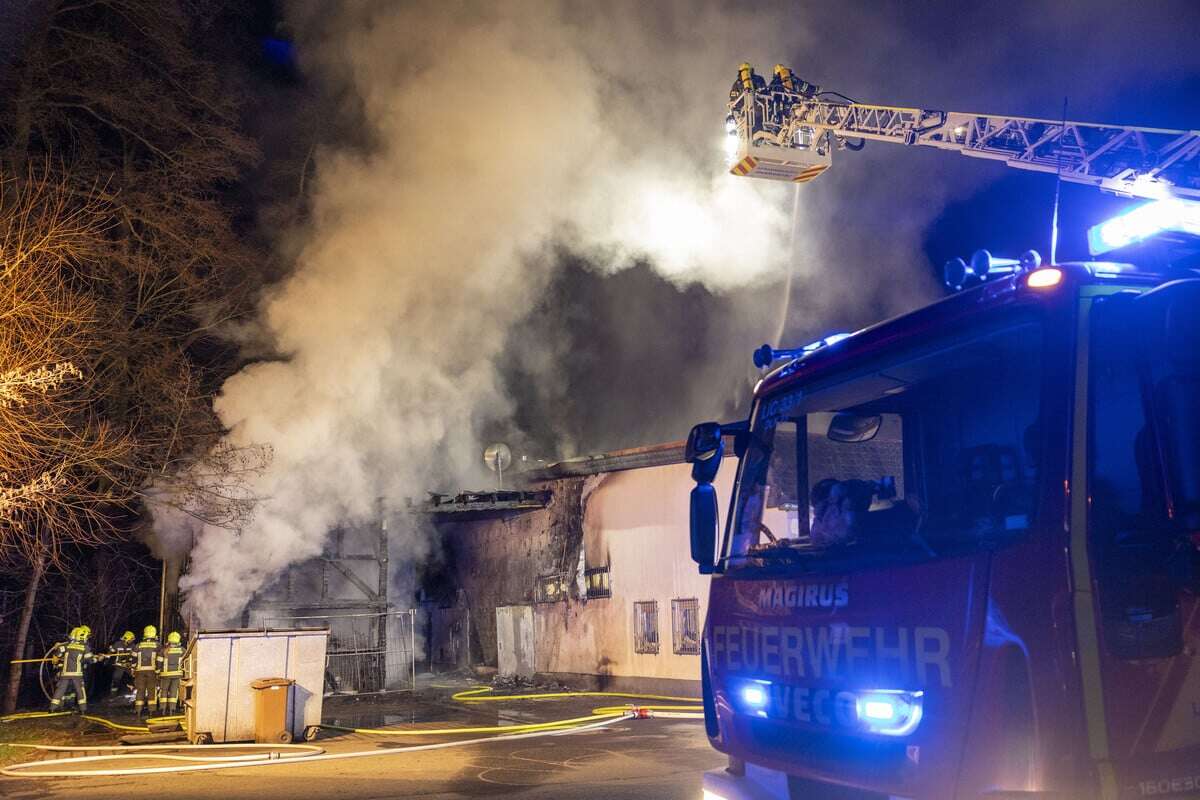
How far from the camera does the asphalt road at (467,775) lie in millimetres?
8133

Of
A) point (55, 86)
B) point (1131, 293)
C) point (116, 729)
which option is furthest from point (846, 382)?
point (55, 86)

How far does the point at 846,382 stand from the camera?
398 centimetres

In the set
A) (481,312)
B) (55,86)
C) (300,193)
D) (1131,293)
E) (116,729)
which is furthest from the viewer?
(300,193)

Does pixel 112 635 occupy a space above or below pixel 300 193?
below

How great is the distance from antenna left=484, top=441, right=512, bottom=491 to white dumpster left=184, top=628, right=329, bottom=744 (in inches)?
375

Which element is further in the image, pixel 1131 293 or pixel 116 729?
pixel 116 729

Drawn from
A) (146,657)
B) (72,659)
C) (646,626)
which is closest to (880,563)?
(646,626)

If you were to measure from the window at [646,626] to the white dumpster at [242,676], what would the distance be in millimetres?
6771

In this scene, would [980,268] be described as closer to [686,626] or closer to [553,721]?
[553,721]

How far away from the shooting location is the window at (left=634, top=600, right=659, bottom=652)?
17214 mm

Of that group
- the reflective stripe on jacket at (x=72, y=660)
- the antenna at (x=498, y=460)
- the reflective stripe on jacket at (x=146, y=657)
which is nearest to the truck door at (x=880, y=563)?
the reflective stripe on jacket at (x=146, y=657)

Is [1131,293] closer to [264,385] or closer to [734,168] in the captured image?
[734,168]

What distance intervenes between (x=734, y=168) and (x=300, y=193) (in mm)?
9273

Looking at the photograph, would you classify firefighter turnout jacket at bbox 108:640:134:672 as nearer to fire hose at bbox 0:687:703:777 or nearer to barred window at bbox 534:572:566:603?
fire hose at bbox 0:687:703:777
